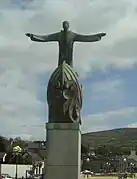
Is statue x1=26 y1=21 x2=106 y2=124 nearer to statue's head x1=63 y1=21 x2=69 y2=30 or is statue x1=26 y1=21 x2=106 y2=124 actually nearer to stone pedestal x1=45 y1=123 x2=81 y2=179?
statue's head x1=63 y1=21 x2=69 y2=30

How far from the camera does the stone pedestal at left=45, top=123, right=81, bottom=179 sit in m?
27.5

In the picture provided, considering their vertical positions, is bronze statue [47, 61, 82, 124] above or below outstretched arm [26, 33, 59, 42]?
below

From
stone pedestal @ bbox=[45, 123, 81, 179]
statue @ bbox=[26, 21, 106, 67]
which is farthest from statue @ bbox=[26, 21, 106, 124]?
stone pedestal @ bbox=[45, 123, 81, 179]

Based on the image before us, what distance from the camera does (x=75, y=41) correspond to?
29203 millimetres

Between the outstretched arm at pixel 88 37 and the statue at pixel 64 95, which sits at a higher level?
the outstretched arm at pixel 88 37

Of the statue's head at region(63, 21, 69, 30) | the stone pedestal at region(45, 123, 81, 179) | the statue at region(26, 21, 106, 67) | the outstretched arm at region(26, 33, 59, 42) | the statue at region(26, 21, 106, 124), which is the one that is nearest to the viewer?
the stone pedestal at region(45, 123, 81, 179)

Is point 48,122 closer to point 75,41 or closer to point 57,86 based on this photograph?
point 57,86

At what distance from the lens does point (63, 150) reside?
27.6 meters

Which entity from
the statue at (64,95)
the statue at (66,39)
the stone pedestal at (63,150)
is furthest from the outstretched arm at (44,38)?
the stone pedestal at (63,150)

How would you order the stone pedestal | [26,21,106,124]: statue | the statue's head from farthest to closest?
1. the statue's head
2. [26,21,106,124]: statue
3. the stone pedestal

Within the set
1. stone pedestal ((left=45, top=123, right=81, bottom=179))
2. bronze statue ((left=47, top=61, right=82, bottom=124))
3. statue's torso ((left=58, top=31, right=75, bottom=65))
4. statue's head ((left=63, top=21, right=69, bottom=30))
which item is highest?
statue's head ((left=63, top=21, right=69, bottom=30))

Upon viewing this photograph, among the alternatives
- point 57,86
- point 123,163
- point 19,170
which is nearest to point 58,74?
point 57,86

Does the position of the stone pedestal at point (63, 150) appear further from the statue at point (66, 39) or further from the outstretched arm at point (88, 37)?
the outstretched arm at point (88, 37)

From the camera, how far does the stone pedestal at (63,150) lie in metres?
27.5
